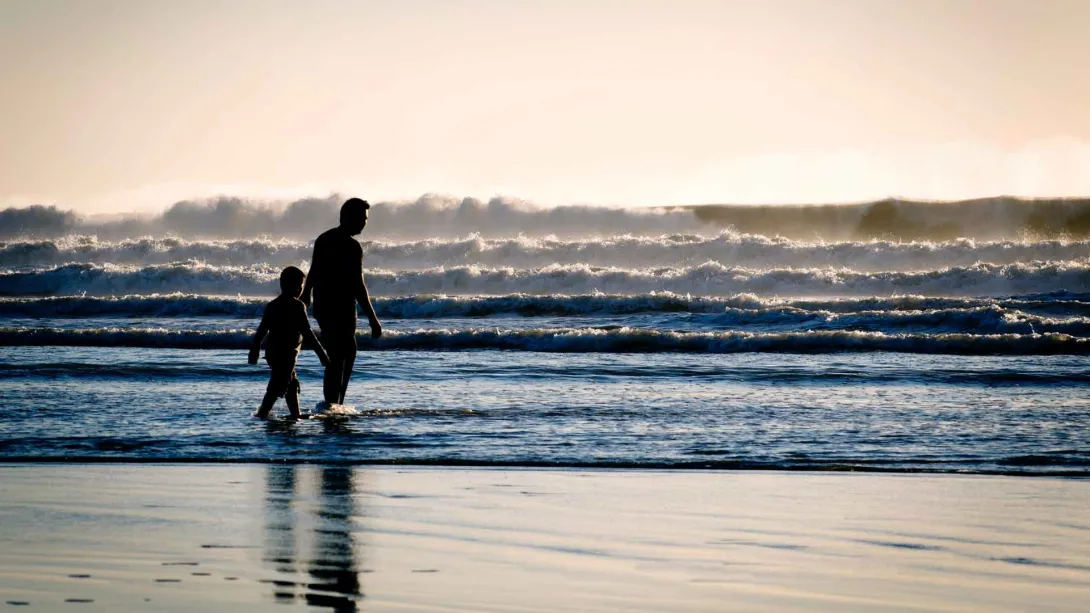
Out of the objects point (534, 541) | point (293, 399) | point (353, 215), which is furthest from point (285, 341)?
point (534, 541)

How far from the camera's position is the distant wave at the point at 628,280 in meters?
31.3

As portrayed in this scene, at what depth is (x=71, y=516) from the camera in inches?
196

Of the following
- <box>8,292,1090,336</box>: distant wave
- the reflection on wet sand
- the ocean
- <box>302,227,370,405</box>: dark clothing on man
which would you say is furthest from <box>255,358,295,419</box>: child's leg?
<box>8,292,1090,336</box>: distant wave

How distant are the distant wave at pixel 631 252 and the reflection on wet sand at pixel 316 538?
31.8 metres

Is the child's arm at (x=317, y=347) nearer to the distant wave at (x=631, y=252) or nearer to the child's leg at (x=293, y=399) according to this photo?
the child's leg at (x=293, y=399)

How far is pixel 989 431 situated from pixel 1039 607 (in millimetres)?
4826

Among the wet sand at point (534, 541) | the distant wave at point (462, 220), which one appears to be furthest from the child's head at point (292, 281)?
the distant wave at point (462, 220)

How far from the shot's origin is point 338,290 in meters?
9.38

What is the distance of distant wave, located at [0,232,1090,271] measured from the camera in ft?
121

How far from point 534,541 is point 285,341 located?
Result: 4809 millimetres

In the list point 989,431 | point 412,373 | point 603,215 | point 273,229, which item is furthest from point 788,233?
point 989,431

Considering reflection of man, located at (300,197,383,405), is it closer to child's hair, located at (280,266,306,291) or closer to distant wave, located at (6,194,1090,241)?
child's hair, located at (280,266,306,291)

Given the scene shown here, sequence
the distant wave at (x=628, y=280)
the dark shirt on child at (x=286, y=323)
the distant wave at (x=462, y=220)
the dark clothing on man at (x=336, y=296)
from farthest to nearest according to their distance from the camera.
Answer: the distant wave at (x=462, y=220) → the distant wave at (x=628, y=280) → the dark clothing on man at (x=336, y=296) → the dark shirt on child at (x=286, y=323)

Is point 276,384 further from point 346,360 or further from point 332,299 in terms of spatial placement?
point 332,299
